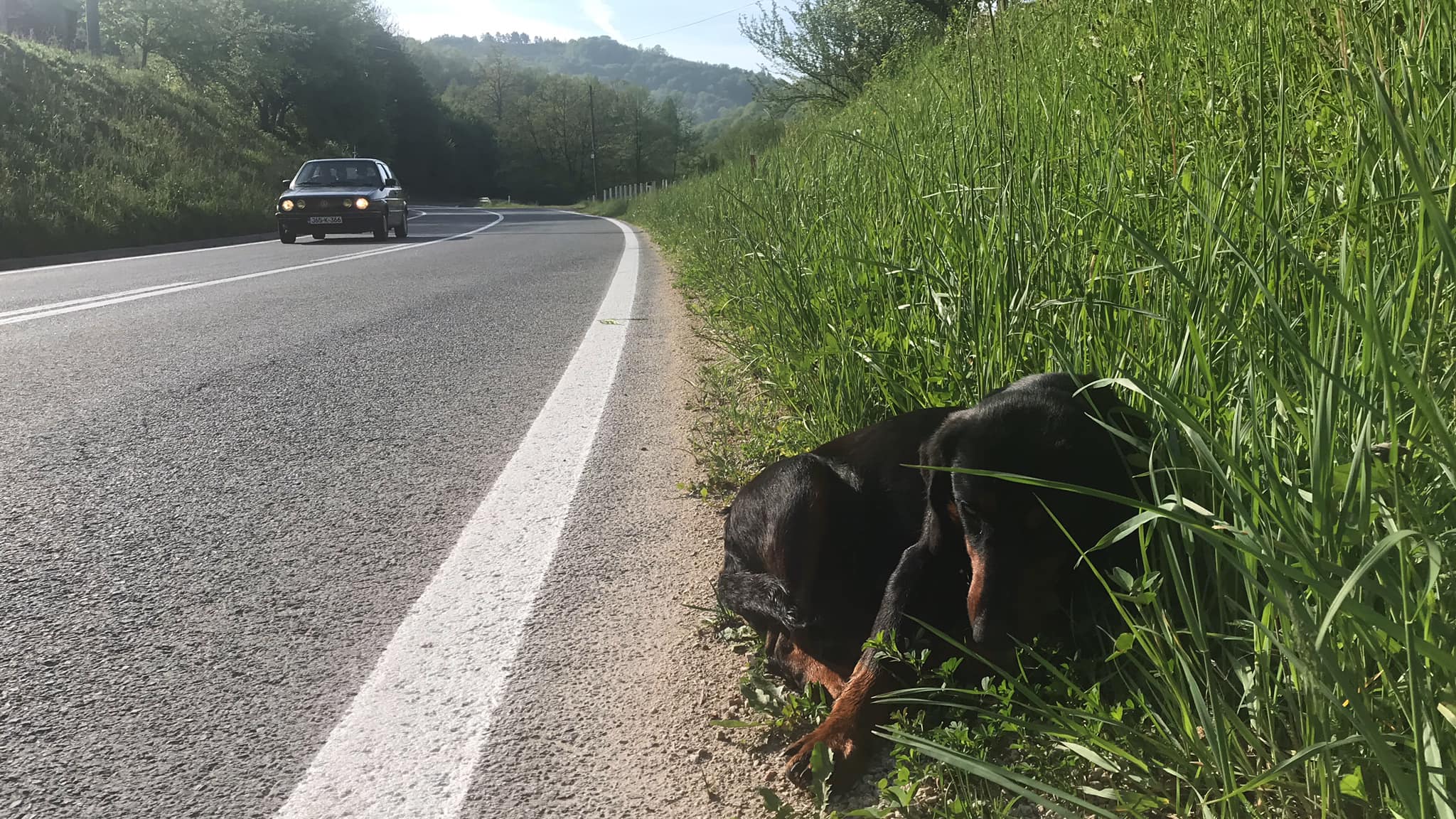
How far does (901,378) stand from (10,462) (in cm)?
312

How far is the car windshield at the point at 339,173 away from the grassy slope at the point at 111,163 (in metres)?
2.85

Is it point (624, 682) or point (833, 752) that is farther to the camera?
point (624, 682)

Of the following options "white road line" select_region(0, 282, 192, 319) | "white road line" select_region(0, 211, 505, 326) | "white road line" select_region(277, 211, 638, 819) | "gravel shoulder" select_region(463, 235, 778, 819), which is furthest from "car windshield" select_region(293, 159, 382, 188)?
"gravel shoulder" select_region(463, 235, 778, 819)

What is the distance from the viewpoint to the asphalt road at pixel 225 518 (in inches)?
67.3

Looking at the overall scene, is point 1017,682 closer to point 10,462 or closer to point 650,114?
point 10,462

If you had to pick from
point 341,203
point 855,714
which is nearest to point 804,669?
point 855,714

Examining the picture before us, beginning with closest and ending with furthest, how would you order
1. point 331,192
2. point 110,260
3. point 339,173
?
point 110,260, point 331,192, point 339,173

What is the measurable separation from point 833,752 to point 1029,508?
0.51 meters

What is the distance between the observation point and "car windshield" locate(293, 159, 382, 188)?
1931cm

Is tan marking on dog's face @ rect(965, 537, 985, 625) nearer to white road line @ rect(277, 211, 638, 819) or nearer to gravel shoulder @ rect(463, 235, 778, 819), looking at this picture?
gravel shoulder @ rect(463, 235, 778, 819)

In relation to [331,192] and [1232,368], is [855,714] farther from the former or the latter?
[331,192]

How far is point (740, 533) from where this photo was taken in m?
2.07

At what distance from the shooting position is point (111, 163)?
21.6 metres

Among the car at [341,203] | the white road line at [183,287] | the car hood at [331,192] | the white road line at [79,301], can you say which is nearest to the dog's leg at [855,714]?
the white road line at [183,287]
